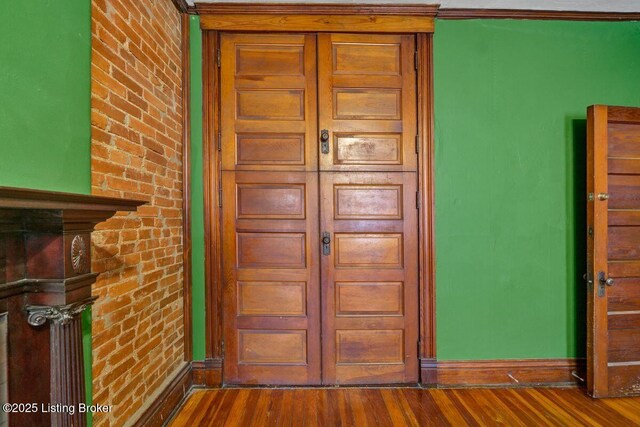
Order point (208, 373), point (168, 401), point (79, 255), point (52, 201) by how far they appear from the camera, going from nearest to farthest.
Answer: point (52, 201) → point (79, 255) → point (168, 401) → point (208, 373)

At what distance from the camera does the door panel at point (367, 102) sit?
2432mm

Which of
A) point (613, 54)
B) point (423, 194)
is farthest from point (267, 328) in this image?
point (613, 54)

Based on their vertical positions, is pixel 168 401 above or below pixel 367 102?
below

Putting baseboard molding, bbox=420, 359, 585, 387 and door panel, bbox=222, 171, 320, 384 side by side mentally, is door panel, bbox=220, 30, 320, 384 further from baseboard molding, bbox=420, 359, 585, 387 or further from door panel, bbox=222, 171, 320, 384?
baseboard molding, bbox=420, 359, 585, 387

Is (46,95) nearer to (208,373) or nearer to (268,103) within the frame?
(268,103)

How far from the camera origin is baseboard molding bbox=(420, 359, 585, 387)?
2416 millimetres

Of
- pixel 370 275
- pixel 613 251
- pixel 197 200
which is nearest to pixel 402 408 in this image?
pixel 370 275

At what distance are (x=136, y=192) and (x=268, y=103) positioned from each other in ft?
3.62

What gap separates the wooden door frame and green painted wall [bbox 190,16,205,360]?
40 millimetres

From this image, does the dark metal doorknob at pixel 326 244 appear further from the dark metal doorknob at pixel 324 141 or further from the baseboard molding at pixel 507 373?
the baseboard molding at pixel 507 373

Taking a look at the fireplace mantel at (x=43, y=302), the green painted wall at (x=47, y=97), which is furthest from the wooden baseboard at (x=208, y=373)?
the fireplace mantel at (x=43, y=302)

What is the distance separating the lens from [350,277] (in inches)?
95.8

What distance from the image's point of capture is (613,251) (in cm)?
230

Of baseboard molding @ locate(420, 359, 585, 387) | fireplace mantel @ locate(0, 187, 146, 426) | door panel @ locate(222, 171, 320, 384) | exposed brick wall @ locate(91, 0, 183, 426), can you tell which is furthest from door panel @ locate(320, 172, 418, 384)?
fireplace mantel @ locate(0, 187, 146, 426)
